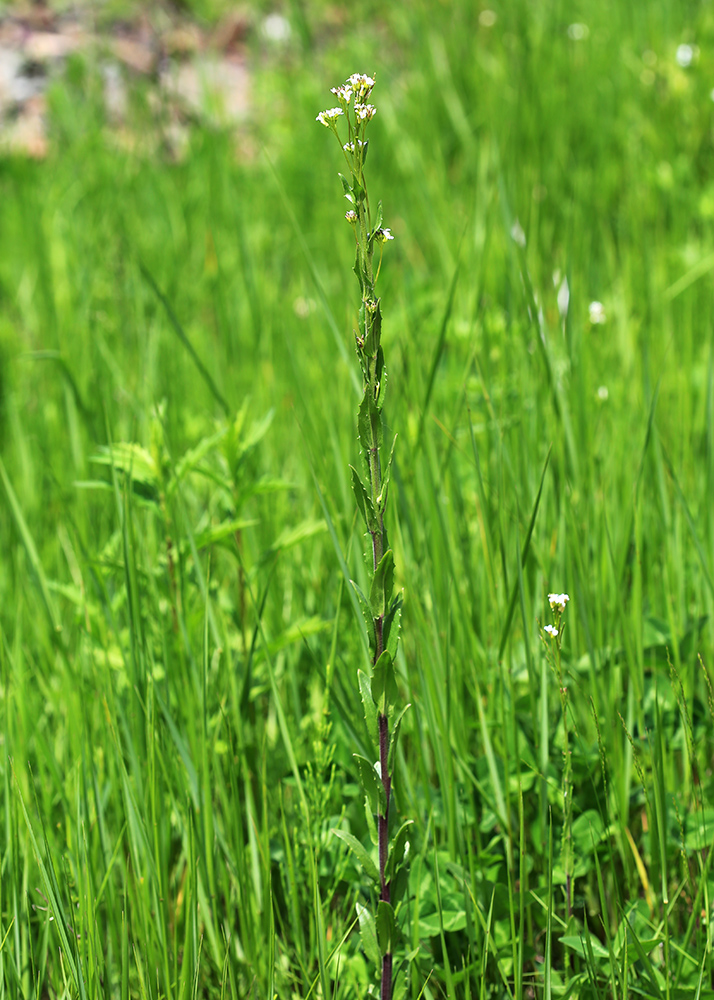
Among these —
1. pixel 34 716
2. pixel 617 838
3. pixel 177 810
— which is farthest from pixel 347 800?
pixel 34 716

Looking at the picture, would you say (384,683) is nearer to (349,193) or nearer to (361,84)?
(349,193)

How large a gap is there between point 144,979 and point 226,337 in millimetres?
2132

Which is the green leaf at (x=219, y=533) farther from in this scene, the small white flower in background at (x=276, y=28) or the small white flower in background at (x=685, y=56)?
the small white flower in background at (x=276, y=28)

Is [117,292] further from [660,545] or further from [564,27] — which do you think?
[564,27]

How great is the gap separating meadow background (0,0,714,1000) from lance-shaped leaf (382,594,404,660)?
18cm

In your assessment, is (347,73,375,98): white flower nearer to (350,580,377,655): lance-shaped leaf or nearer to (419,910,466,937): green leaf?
(350,580,377,655): lance-shaped leaf

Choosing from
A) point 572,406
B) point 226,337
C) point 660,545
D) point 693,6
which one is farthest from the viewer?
point 693,6

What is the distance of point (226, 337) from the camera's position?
284cm

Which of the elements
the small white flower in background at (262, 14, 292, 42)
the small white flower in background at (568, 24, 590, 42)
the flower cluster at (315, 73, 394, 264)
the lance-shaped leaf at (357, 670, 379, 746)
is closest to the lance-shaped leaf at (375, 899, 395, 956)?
the lance-shaped leaf at (357, 670, 379, 746)

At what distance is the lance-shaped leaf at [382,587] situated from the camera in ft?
2.85

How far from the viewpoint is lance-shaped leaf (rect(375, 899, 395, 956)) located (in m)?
0.88

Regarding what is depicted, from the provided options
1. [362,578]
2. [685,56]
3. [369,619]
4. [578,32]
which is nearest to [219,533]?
[362,578]

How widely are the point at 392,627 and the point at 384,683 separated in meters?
0.06

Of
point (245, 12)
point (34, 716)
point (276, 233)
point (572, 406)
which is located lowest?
point (34, 716)
